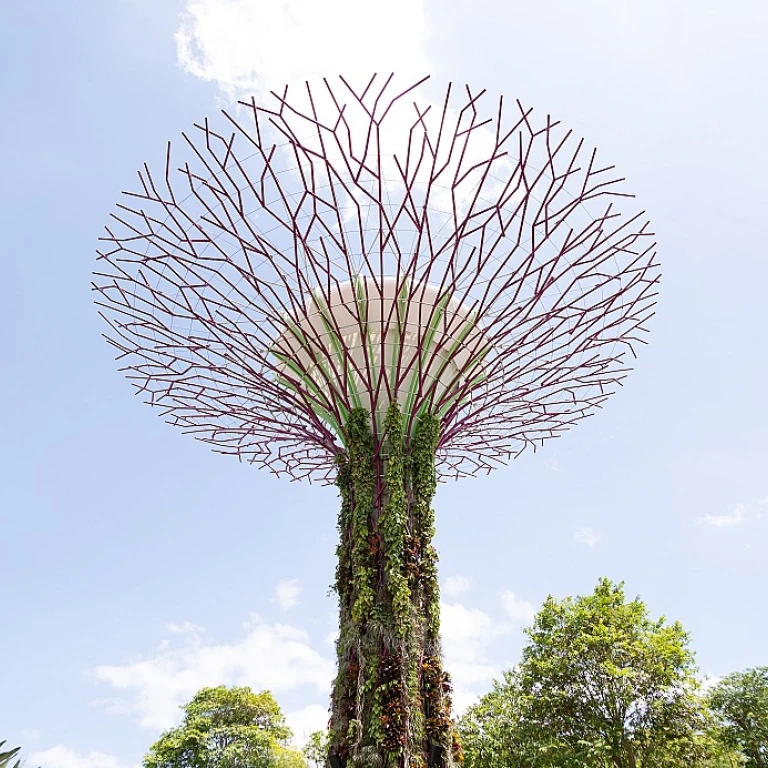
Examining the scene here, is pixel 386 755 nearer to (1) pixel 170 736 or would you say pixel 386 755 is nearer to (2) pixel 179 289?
(2) pixel 179 289

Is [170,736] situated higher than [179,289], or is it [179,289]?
[179,289]

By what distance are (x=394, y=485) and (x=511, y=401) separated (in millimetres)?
5176

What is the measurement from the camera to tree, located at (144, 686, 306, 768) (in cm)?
3369

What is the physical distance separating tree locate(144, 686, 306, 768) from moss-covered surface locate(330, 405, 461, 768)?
79.9 feet

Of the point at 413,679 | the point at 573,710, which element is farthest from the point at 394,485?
the point at 573,710

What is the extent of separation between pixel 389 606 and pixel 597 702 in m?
13.4

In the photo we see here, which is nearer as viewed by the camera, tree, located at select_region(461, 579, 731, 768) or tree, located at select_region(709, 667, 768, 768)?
tree, located at select_region(461, 579, 731, 768)

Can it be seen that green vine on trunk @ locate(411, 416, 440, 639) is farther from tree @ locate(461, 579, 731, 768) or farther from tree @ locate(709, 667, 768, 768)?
tree @ locate(709, 667, 768, 768)

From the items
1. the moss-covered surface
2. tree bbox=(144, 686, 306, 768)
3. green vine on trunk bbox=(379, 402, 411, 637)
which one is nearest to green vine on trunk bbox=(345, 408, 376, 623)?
the moss-covered surface

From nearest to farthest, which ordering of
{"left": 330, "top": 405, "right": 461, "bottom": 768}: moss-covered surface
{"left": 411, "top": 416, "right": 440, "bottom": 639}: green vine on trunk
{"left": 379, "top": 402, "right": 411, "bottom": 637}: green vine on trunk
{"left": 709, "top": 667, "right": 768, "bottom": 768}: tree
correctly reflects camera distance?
1. {"left": 330, "top": 405, "right": 461, "bottom": 768}: moss-covered surface
2. {"left": 379, "top": 402, "right": 411, "bottom": 637}: green vine on trunk
3. {"left": 411, "top": 416, "right": 440, "bottom": 639}: green vine on trunk
4. {"left": 709, "top": 667, "right": 768, "bottom": 768}: tree

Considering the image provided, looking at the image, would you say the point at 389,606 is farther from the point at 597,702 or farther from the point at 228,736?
the point at 228,736

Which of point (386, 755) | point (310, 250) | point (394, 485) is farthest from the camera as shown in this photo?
point (394, 485)

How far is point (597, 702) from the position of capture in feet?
74.6

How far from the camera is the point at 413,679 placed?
12.4 m
